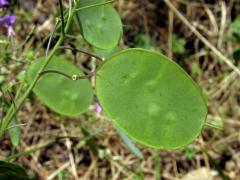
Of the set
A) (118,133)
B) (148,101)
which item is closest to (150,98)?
(148,101)

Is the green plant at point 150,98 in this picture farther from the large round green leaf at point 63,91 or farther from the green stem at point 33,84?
the large round green leaf at point 63,91

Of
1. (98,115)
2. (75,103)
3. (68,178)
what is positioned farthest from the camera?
(98,115)

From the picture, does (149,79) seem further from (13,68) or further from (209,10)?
(209,10)

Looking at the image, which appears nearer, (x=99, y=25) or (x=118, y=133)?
(x=99, y=25)

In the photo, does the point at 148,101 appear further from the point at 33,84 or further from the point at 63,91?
the point at 63,91

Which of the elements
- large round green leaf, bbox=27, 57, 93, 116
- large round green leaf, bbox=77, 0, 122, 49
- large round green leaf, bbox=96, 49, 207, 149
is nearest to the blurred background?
large round green leaf, bbox=27, 57, 93, 116

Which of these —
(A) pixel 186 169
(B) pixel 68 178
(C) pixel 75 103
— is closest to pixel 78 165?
(B) pixel 68 178

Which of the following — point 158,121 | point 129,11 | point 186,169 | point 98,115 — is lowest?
point 186,169
